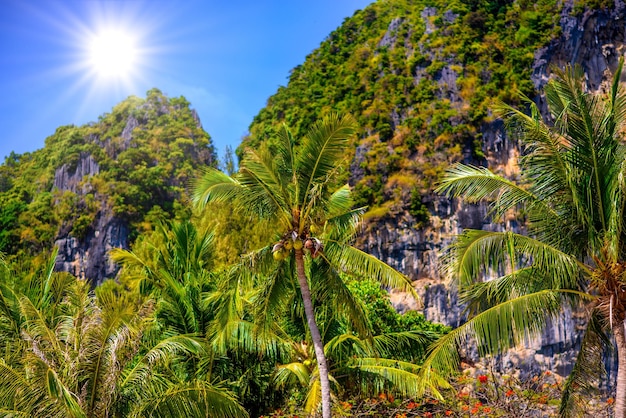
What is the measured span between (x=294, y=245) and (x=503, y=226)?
68.4ft

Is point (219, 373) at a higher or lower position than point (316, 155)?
lower

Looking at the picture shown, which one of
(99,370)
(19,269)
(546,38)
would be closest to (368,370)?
(99,370)

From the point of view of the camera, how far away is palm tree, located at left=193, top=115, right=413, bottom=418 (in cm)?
1059

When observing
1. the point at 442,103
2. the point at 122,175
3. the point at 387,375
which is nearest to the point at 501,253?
the point at 387,375

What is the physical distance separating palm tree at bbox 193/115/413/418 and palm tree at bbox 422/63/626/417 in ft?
6.83

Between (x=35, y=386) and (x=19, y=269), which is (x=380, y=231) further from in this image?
(x=35, y=386)

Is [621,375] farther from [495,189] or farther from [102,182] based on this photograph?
[102,182]

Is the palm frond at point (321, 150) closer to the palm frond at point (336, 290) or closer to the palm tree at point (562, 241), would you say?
the palm frond at point (336, 290)

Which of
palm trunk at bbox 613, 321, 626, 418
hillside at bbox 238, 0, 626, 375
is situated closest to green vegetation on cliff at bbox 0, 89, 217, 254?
hillside at bbox 238, 0, 626, 375

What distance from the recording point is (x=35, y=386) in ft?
30.7

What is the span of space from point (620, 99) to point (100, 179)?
1872 inches

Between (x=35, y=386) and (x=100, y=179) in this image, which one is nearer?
(x=35, y=386)

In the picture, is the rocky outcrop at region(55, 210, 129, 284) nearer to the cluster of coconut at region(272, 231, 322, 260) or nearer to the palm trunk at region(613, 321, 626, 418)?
the cluster of coconut at region(272, 231, 322, 260)

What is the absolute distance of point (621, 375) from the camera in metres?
8.48
